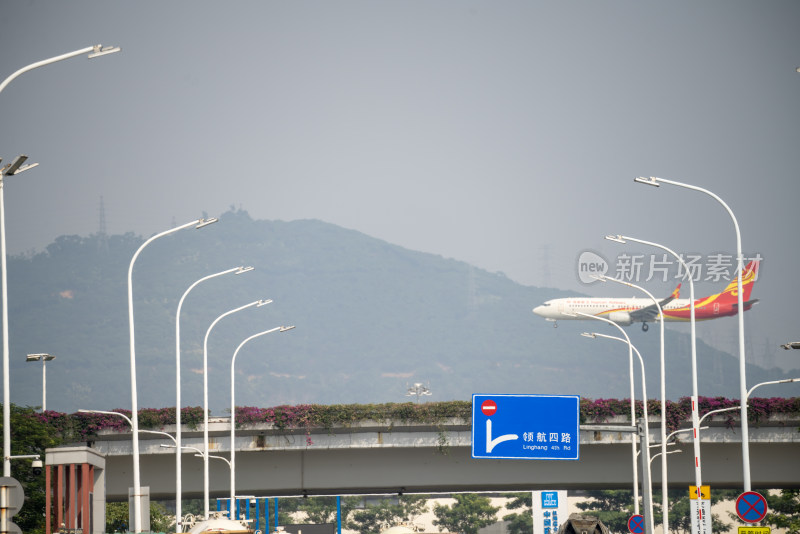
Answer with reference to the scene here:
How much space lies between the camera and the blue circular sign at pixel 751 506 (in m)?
29.7

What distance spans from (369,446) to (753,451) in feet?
70.2

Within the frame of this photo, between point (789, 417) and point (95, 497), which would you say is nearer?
point (95, 497)

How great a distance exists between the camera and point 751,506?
29797mm

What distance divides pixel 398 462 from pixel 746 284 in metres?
77.7

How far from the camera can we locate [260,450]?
64.4 metres

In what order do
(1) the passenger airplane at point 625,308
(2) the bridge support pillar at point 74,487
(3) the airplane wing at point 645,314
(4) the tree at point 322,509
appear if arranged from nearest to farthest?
1. (2) the bridge support pillar at point 74,487
2. (1) the passenger airplane at point 625,308
3. (3) the airplane wing at point 645,314
4. (4) the tree at point 322,509

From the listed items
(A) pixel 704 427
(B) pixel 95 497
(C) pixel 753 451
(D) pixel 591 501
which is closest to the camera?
(B) pixel 95 497

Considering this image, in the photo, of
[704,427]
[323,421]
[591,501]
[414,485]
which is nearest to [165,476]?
[323,421]

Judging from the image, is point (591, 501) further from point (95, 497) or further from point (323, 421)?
point (95, 497)

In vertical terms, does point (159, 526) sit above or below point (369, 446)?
below

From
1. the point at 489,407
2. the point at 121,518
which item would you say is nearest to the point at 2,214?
the point at 489,407

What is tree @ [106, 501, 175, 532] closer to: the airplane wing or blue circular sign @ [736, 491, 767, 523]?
Answer: the airplane wing

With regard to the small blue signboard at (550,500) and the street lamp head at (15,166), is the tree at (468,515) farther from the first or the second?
the street lamp head at (15,166)

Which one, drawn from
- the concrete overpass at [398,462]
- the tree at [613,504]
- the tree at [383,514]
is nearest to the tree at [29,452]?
the concrete overpass at [398,462]
